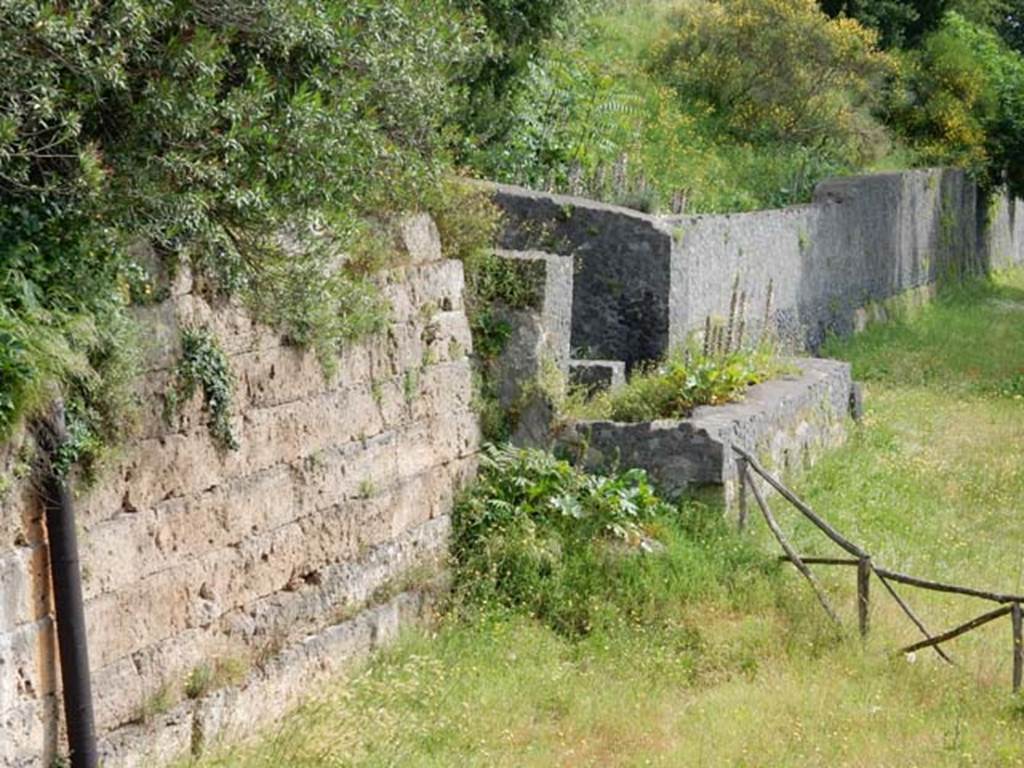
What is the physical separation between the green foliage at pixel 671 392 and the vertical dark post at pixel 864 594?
2256 mm

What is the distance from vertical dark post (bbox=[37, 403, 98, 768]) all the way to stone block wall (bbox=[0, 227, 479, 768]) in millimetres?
64

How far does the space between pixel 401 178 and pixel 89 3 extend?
10.6 ft

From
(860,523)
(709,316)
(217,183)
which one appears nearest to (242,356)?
(217,183)

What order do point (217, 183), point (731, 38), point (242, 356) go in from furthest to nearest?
point (731, 38)
point (242, 356)
point (217, 183)

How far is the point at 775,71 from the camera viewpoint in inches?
1160

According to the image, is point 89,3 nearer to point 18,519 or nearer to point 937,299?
point 18,519

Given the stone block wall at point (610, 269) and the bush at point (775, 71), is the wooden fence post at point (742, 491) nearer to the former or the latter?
the stone block wall at point (610, 269)

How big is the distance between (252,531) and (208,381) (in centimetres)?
95

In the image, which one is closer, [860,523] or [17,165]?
[17,165]

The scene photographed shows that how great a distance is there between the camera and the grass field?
9.14m

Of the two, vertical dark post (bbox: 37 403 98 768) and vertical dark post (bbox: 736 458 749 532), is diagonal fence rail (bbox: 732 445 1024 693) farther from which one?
vertical dark post (bbox: 37 403 98 768)

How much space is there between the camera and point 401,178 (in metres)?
10.4

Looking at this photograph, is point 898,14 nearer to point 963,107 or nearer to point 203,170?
point 963,107

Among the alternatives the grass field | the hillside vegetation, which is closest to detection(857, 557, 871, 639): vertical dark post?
the grass field
